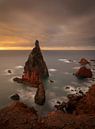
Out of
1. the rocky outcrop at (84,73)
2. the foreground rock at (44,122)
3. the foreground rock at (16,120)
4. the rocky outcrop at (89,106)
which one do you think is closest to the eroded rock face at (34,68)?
the rocky outcrop at (84,73)

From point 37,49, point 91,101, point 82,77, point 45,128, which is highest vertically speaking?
point 37,49

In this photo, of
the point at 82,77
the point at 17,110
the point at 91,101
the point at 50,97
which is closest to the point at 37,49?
the point at 82,77

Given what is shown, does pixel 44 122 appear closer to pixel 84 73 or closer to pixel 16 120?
pixel 16 120

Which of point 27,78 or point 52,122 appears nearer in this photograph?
point 52,122

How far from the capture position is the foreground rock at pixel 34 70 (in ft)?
294

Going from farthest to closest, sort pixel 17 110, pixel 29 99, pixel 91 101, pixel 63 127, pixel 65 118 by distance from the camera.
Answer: pixel 29 99
pixel 91 101
pixel 17 110
pixel 65 118
pixel 63 127

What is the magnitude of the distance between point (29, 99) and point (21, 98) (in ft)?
10.9

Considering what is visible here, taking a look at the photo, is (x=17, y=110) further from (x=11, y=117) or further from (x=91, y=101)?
(x=91, y=101)

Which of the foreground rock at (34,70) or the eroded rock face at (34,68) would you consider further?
the eroded rock face at (34,68)

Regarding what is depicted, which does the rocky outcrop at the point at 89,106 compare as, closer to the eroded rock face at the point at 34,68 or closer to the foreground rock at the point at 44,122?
the foreground rock at the point at 44,122

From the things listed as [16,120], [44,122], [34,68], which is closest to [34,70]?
[34,68]

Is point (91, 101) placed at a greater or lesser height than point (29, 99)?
greater

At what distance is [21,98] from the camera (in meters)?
63.9

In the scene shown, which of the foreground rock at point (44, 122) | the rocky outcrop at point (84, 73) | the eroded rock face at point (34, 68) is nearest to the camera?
the foreground rock at point (44, 122)
